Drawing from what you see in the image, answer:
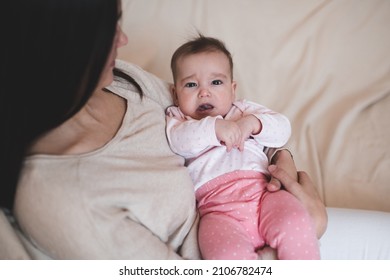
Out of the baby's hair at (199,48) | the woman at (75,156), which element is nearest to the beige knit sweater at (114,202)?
the woman at (75,156)

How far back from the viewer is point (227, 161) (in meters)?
0.91

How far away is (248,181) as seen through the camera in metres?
0.88

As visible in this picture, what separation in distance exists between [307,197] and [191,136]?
0.93 feet

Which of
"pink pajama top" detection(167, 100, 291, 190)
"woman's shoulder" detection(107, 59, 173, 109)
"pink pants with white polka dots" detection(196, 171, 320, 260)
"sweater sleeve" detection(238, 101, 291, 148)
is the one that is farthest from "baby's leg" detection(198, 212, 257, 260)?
"woman's shoulder" detection(107, 59, 173, 109)

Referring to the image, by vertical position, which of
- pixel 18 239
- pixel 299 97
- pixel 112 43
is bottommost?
pixel 18 239

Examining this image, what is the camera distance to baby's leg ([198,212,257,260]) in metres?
0.77

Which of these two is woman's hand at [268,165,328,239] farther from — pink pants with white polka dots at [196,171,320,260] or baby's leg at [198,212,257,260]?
baby's leg at [198,212,257,260]

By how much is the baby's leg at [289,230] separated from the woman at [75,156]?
16 cm

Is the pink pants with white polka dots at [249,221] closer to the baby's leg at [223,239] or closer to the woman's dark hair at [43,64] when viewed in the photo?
the baby's leg at [223,239]
